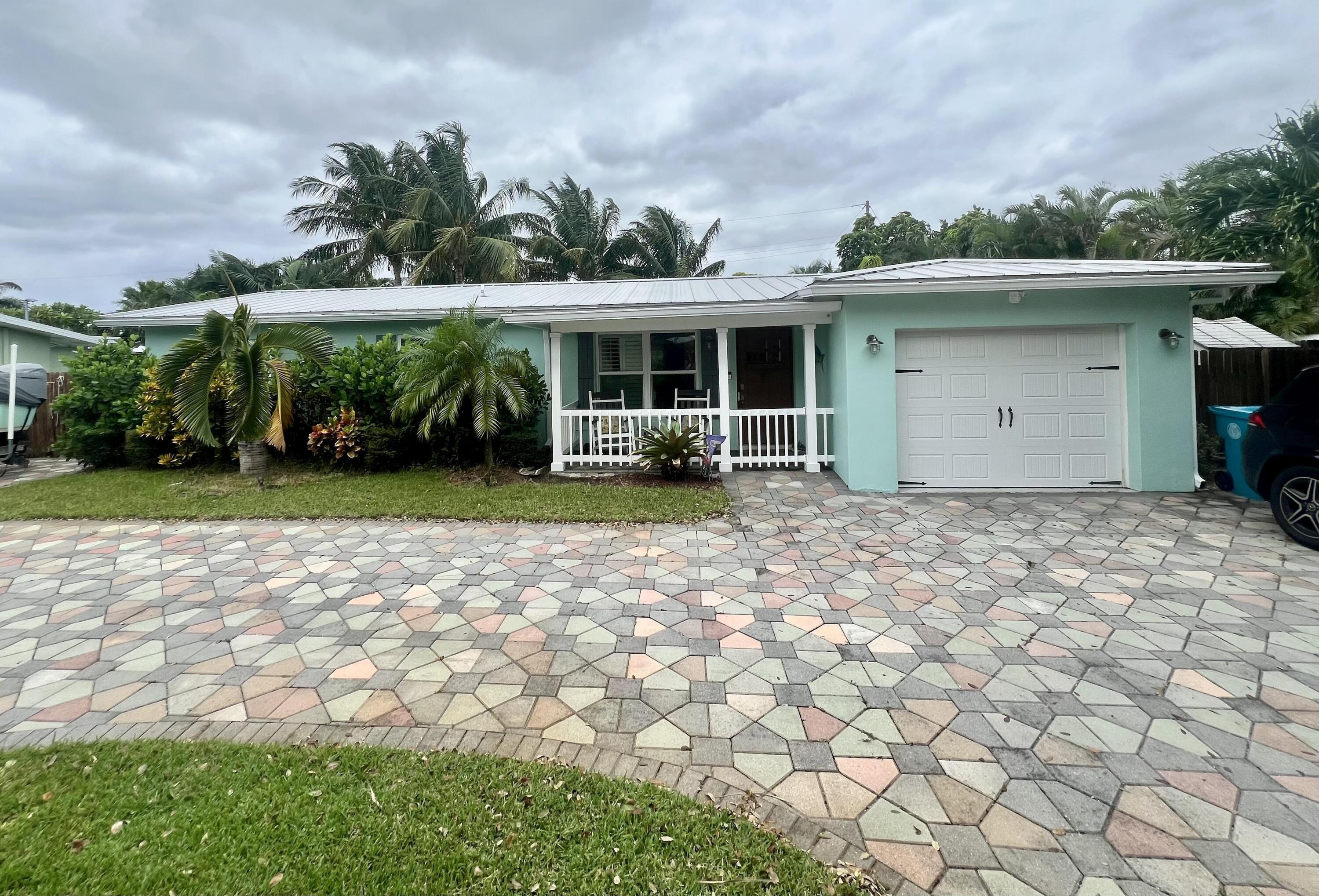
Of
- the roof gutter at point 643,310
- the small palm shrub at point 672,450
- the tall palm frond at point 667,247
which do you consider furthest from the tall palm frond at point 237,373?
the tall palm frond at point 667,247

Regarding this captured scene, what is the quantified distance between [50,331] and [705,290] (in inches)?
665

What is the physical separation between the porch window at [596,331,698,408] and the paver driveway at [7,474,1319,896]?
19.0ft

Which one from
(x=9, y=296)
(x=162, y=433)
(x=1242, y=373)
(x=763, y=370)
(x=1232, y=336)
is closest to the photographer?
(x=1242, y=373)

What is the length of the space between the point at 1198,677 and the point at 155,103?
13.6 metres

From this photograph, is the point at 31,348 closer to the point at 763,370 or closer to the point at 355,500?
the point at 355,500

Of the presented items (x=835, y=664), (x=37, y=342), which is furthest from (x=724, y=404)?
(x=37, y=342)

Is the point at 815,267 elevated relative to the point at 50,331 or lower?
elevated

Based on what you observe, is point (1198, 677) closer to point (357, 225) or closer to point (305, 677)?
point (305, 677)

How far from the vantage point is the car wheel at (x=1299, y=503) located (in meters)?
4.78

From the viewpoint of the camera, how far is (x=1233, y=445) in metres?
6.02

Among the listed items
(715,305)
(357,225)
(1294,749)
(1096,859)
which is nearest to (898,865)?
(1096,859)

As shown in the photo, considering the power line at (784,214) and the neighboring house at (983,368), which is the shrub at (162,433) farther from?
the power line at (784,214)

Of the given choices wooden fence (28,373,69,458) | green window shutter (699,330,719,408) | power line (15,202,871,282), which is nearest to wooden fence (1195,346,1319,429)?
green window shutter (699,330,719,408)

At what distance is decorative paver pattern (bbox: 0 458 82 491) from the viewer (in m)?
9.17
